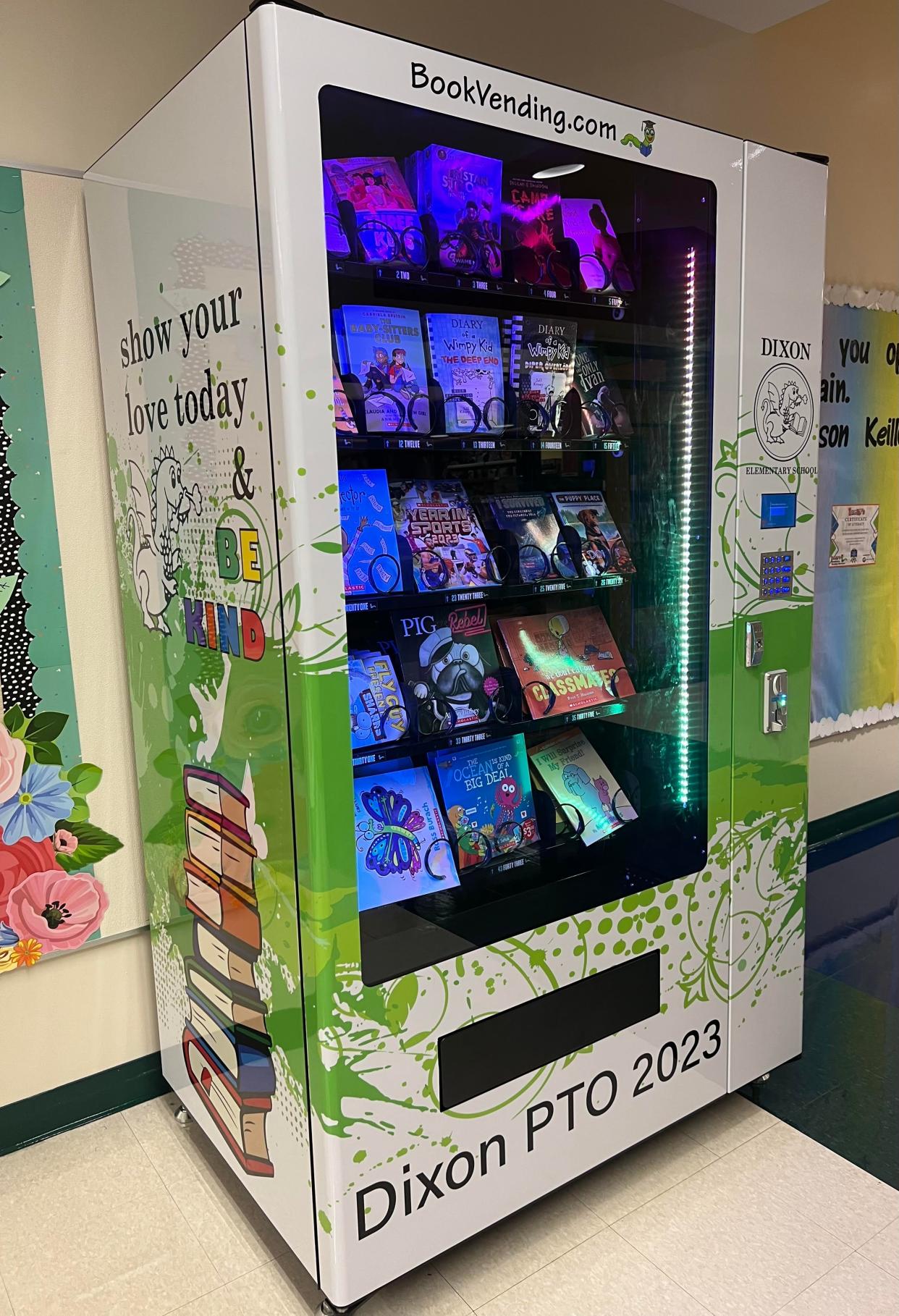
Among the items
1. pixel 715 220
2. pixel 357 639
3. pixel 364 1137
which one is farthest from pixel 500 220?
pixel 364 1137

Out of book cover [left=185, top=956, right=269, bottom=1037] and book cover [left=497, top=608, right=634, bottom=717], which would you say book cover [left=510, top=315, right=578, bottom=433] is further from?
book cover [left=185, top=956, right=269, bottom=1037]

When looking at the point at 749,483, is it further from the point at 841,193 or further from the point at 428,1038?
the point at 841,193

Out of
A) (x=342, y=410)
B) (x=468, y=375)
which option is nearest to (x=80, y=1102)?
(x=342, y=410)

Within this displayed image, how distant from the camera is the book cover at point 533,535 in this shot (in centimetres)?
212

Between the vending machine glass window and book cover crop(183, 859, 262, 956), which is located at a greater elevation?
the vending machine glass window

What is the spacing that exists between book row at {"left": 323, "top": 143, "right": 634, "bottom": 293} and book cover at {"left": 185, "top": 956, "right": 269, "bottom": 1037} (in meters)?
1.42

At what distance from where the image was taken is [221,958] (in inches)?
79.9

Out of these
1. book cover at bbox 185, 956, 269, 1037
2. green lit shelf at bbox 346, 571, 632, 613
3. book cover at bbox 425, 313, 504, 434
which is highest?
book cover at bbox 425, 313, 504, 434

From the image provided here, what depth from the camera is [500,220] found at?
199cm

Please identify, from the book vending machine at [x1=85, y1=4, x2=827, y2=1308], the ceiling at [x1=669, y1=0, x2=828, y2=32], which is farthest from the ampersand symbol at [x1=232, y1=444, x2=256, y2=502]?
the ceiling at [x1=669, y1=0, x2=828, y2=32]

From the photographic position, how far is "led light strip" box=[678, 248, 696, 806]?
81.4 inches

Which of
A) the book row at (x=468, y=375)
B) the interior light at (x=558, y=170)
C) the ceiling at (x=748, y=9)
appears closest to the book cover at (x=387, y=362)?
the book row at (x=468, y=375)

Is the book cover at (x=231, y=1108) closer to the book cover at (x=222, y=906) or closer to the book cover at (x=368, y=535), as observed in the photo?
the book cover at (x=222, y=906)

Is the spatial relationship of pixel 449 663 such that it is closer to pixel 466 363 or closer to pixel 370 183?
pixel 466 363
